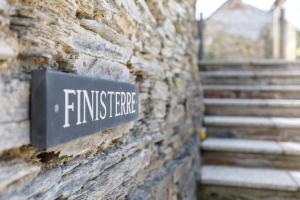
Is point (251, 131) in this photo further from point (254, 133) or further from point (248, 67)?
point (248, 67)

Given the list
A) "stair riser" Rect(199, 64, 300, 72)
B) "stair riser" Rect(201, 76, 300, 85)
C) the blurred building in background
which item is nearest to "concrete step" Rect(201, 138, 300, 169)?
"stair riser" Rect(201, 76, 300, 85)

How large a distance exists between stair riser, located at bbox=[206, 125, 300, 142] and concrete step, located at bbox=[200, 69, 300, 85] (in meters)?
0.72

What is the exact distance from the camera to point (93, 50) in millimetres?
754

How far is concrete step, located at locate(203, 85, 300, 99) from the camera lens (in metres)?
3.00

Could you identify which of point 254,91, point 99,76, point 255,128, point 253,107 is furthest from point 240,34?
point 99,76

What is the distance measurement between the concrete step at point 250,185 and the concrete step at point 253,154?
8 centimetres

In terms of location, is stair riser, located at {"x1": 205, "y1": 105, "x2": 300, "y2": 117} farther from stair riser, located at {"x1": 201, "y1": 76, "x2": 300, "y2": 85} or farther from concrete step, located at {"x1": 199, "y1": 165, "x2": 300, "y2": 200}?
concrete step, located at {"x1": 199, "y1": 165, "x2": 300, "y2": 200}

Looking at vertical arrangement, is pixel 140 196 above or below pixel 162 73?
below

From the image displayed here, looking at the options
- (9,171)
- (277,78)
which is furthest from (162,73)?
(277,78)

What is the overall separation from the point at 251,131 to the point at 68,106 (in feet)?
7.63

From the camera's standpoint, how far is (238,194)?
2.13 metres

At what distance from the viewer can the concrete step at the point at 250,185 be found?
6.71 ft

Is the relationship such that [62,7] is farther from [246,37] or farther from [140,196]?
[246,37]

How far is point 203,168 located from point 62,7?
198 centimetres
